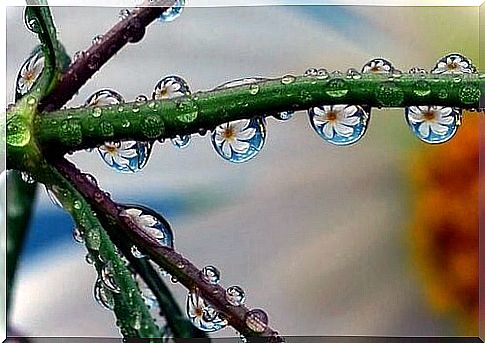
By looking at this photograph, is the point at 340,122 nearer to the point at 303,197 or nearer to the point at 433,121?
the point at 433,121

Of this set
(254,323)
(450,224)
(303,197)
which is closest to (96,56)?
(254,323)

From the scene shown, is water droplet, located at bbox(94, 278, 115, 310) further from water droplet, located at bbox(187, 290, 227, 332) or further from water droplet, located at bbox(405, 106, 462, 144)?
water droplet, located at bbox(405, 106, 462, 144)

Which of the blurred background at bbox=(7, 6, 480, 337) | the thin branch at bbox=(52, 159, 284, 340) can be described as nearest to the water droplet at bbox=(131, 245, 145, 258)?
the thin branch at bbox=(52, 159, 284, 340)

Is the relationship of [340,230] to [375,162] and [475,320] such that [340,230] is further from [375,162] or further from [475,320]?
[475,320]

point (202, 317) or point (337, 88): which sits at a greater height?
→ point (337, 88)

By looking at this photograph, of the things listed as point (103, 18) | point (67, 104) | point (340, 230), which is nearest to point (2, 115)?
point (67, 104)
